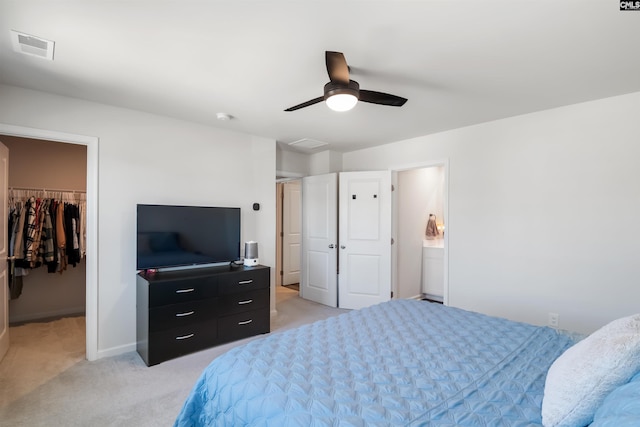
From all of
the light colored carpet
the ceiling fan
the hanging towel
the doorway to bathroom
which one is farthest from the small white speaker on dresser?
the hanging towel

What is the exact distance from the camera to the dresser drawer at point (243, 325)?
3.14 metres

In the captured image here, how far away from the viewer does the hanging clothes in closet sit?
11.5ft

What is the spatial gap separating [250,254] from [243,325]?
796mm

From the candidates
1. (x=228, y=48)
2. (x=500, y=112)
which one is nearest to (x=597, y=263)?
(x=500, y=112)

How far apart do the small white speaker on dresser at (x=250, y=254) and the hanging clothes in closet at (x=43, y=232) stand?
219cm

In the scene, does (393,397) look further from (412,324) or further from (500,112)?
(500,112)

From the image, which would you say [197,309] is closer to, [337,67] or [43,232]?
[43,232]

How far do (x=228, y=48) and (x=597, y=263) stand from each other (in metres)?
3.55

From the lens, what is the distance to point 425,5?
5.12 feet

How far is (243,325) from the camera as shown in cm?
329

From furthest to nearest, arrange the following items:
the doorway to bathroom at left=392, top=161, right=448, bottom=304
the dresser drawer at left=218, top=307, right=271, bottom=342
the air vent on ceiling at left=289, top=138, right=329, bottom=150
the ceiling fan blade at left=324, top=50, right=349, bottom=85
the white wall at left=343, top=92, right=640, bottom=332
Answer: the doorway to bathroom at left=392, top=161, right=448, bottom=304
the air vent on ceiling at left=289, top=138, right=329, bottom=150
the dresser drawer at left=218, top=307, right=271, bottom=342
the white wall at left=343, top=92, right=640, bottom=332
the ceiling fan blade at left=324, top=50, right=349, bottom=85

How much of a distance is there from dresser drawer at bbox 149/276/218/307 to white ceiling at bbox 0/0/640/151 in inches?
67.2

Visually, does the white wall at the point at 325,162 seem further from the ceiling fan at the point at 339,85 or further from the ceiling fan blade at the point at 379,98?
the ceiling fan at the point at 339,85

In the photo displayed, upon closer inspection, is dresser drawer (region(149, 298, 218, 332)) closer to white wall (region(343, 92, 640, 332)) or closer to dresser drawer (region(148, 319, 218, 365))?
dresser drawer (region(148, 319, 218, 365))
